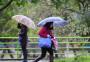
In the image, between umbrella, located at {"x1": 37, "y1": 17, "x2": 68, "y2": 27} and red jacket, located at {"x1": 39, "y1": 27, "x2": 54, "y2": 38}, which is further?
umbrella, located at {"x1": 37, "y1": 17, "x2": 68, "y2": 27}

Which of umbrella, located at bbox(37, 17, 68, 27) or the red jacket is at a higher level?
umbrella, located at bbox(37, 17, 68, 27)

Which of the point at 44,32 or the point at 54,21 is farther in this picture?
the point at 54,21

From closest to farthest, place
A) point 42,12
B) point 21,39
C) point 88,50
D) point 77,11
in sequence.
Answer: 1. point 21,39
2. point 88,50
3. point 77,11
4. point 42,12

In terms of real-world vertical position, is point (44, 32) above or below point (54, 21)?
below

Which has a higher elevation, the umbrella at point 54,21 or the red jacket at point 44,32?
the umbrella at point 54,21

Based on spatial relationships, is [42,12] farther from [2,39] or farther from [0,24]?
[2,39]

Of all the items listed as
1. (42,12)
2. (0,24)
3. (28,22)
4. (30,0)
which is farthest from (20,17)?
(42,12)

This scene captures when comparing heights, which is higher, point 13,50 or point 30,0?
point 30,0

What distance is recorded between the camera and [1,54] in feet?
61.3

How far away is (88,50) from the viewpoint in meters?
17.8

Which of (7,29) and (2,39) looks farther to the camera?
(7,29)

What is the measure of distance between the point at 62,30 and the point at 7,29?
4853 millimetres

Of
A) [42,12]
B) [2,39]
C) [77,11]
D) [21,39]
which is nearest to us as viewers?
[21,39]

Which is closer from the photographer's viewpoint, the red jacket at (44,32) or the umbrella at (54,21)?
the red jacket at (44,32)
